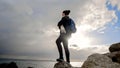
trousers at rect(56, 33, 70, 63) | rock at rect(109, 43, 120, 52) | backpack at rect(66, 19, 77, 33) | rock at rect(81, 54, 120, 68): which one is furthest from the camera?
rock at rect(109, 43, 120, 52)

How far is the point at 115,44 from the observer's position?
65.3ft

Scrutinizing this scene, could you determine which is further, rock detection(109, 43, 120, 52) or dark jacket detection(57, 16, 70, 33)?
rock detection(109, 43, 120, 52)

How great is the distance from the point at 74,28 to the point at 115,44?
472 centimetres

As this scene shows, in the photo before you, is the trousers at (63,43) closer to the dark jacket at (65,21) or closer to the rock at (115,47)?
the dark jacket at (65,21)

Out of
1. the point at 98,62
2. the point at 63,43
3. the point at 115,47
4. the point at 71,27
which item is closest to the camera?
the point at 98,62

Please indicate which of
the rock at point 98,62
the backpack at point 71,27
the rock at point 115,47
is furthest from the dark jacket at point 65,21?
the rock at point 115,47

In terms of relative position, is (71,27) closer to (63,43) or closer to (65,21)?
(65,21)

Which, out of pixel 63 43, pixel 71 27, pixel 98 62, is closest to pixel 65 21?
pixel 71 27

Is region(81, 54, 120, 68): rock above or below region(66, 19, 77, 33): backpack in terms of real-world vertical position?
below

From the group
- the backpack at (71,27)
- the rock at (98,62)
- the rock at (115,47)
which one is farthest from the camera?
the rock at (115,47)

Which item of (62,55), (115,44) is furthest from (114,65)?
(115,44)

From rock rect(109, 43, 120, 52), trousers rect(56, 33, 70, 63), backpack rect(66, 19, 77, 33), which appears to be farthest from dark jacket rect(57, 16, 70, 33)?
rock rect(109, 43, 120, 52)

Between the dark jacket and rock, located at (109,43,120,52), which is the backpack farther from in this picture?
rock, located at (109,43,120,52)

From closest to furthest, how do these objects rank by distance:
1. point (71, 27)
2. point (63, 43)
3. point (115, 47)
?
1. point (63, 43)
2. point (71, 27)
3. point (115, 47)
